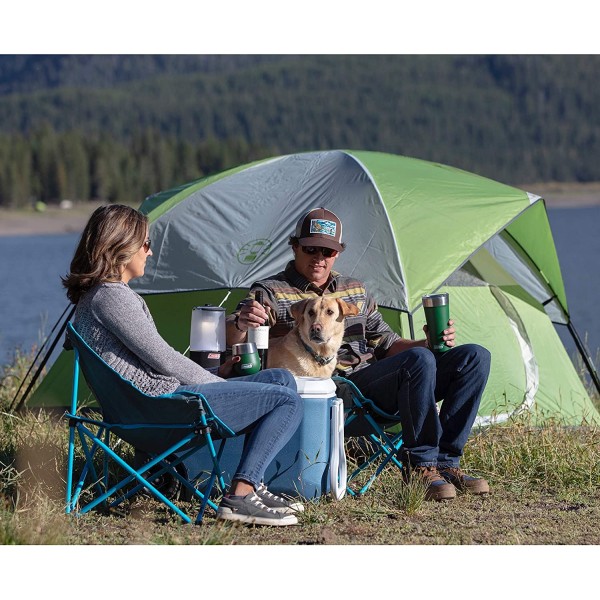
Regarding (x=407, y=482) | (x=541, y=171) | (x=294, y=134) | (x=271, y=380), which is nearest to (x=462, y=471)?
(x=407, y=482)

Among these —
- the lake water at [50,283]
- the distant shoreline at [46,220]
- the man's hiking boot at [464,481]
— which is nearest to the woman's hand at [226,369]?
the man's hiking boot at [464,481]

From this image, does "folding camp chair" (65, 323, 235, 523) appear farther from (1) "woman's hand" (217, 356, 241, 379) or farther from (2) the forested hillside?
(2) the forested hillside

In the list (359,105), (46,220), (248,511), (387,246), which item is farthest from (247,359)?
(359,105)

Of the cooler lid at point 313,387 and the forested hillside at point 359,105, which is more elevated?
the forested hillside at point 359,105

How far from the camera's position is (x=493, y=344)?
563 centimetres

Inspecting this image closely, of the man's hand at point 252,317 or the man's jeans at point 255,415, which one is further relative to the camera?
the man's hand at point 252,317

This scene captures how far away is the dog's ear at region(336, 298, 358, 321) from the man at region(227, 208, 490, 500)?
219 millimetres

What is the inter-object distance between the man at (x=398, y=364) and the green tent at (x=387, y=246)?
2.37ft

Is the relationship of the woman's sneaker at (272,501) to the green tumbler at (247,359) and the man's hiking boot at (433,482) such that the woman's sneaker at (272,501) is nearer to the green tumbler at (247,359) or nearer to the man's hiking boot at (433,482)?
the green tumbler at (247,359)

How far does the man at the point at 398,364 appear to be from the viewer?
152 inches

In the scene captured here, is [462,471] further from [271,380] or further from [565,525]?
[271,380]

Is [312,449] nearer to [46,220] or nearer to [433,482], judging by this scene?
[433,482]

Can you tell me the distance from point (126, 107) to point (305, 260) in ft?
321

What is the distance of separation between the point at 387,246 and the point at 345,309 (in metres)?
1.26
